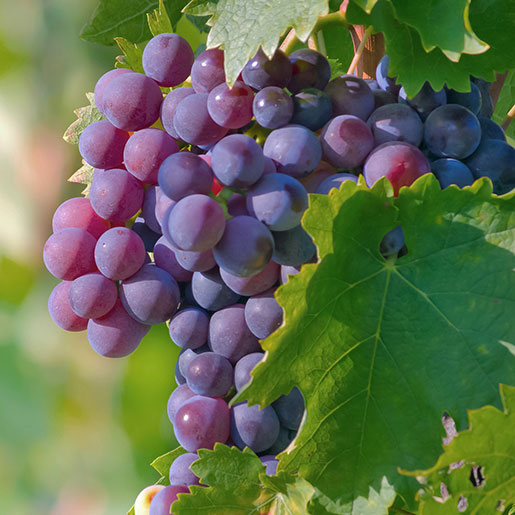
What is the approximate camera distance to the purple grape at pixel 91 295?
0.52m

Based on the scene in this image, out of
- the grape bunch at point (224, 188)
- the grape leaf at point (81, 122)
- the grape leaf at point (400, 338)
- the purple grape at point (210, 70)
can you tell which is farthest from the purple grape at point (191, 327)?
the grape leaf at point (81, 122)

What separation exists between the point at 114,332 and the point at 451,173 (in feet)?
1.09

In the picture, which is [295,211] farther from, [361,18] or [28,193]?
[28,193]

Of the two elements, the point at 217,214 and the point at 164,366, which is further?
the point at 164,366

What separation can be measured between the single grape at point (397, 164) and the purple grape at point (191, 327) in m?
0.19

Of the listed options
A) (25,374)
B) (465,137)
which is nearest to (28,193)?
(25,374)

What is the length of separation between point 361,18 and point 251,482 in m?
0.42

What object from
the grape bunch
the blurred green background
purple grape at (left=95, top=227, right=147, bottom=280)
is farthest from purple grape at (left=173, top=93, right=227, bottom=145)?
the blurred green background

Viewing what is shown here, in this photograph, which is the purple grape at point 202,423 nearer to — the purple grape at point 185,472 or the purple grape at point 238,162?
the purple grape at point 185,472

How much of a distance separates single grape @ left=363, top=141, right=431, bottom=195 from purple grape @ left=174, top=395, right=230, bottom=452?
24cm

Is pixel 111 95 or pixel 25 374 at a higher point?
pixel 111 95

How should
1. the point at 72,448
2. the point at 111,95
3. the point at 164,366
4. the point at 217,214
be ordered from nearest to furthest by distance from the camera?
1. the point at 217,214
2. the point at 111,95
3. the point at 164,366
4. the point at 72,448

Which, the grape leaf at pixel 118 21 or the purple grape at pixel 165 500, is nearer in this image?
the purple grape at pixel 165 500

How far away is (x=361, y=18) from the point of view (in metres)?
0.52
